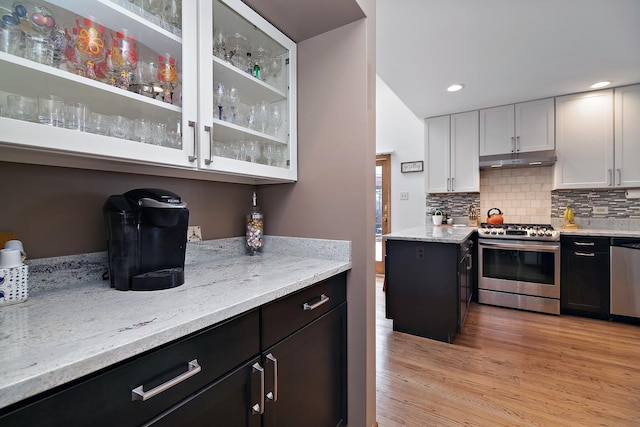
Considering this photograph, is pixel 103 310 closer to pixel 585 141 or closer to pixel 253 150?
pixel 253 150

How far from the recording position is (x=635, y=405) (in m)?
1.65

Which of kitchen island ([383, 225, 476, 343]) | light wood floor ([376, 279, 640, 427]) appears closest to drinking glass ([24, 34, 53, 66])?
light wood floor ([376, 279, 640, 427])

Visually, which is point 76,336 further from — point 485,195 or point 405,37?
point 485,195

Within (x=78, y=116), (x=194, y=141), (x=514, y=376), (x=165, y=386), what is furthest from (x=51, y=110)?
(x=514, y=376)

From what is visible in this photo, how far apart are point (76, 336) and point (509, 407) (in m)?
2.12

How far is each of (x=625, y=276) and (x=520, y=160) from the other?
1.50 m

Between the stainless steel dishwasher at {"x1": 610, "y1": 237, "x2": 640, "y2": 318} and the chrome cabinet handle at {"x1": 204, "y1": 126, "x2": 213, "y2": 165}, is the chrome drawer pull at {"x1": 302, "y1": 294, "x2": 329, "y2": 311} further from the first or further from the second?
the stainless steel dishwasher at {"x1": 610, "y1": 237, "x2": 640, "y2": 318}

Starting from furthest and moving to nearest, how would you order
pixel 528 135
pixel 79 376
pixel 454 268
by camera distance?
pixel 528 135, pixel 454 268, pixel 79 376

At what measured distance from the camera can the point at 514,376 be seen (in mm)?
1948

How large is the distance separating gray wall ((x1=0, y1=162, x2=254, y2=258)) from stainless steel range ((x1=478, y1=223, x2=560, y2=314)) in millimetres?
3348

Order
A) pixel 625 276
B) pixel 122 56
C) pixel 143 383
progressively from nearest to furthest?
pixel 143 383 → pixel 122 56 → pixel 625 276

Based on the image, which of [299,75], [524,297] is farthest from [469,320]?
[299,75]

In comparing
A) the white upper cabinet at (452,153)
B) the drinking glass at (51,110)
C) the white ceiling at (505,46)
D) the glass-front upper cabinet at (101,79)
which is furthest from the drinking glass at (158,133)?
the white upper cabinet at (452,153)

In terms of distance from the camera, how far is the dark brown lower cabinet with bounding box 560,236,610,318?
2850 mm
